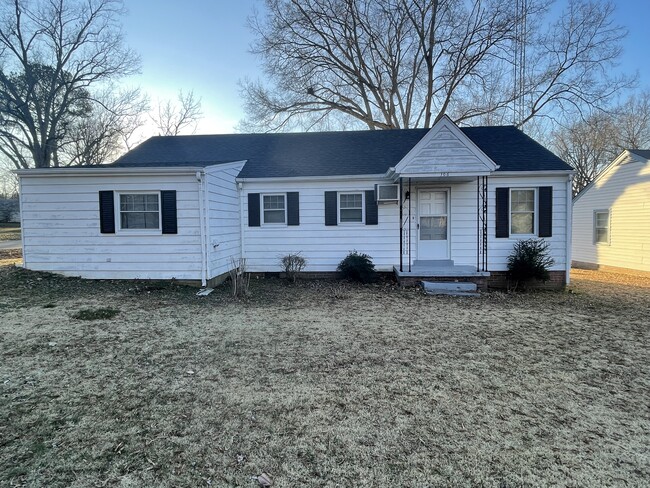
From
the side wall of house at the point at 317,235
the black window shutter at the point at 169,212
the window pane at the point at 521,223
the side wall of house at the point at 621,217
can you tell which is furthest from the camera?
the side wall of house at the point at 621,217

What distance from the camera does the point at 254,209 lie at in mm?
10109

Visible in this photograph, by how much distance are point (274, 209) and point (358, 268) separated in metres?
3.10

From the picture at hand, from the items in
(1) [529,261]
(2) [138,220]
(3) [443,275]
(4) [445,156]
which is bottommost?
(3) [443,275]

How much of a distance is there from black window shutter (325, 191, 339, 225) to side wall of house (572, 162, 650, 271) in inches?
442

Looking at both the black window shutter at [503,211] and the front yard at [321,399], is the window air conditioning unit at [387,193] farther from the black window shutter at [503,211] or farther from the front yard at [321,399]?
the front yard at [321,399]

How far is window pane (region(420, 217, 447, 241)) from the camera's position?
32.0ft

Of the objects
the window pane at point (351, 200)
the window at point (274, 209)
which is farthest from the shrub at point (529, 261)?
the window at point (274, 209)

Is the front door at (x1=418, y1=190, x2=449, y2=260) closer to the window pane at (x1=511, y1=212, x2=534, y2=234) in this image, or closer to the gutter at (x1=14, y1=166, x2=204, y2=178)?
the window pane at (x1=511, y1=212, x2=534, y2=234)

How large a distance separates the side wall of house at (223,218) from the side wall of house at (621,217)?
14.1m

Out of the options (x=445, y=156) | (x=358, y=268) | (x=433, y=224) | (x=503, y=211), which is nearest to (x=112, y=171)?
(x=358, y=268)

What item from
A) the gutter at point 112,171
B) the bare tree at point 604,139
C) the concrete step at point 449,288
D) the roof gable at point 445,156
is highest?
the bare tree at point 604,139

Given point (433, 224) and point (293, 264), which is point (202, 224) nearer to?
point (293, 264)

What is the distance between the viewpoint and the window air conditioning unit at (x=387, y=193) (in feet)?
31.2

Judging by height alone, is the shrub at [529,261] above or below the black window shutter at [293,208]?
below
